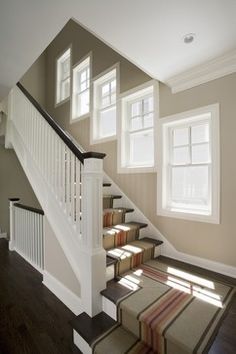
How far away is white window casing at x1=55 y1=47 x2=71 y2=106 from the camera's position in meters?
4.64

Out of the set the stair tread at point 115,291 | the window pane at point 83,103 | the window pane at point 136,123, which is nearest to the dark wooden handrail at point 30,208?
the stair tread at point 115,291

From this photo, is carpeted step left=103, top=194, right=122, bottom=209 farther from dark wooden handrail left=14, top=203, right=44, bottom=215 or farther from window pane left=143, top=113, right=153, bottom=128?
window pane left=143, top=113, right=153, bottom=128

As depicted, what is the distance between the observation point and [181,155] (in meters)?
2.52

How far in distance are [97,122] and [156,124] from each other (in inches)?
55.1

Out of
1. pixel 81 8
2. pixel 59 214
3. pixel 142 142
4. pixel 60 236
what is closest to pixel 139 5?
pixel 81 8

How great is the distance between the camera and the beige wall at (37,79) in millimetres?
4953

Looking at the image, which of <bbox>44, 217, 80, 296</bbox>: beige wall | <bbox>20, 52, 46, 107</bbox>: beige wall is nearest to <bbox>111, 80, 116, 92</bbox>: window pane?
<bbox>44, 217, 80, 296</bbox>: beige wall

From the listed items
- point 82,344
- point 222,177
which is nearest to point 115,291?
point 82,344

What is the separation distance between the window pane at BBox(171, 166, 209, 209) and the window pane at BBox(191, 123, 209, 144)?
325 mm

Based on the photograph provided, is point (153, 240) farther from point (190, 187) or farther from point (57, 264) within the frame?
point (57, 264)

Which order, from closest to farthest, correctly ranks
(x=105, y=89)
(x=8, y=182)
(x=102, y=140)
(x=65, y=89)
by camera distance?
(x=102, y=140) < (x=105, y=89) < (x=8, y=182) < (x=65, y=89)

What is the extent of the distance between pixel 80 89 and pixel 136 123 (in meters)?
1.92

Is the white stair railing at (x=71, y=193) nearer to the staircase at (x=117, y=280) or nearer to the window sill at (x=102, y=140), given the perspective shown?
the staircase at (x=117, y=280)

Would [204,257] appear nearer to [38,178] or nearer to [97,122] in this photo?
[38,178]
